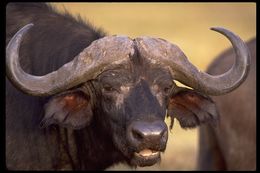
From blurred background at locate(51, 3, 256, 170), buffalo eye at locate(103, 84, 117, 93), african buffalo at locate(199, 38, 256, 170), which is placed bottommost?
blurred background at locate(51, 3, 256, 170)

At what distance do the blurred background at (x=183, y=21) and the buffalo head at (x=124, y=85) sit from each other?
35.8ft

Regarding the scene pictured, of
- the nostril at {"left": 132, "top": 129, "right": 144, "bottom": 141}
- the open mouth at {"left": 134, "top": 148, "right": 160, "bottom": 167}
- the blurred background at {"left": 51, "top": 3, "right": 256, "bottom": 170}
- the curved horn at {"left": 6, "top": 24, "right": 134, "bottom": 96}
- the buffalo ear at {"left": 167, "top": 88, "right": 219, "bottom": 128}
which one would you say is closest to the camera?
the nostril at {"left": 132, "top": 129, "right": 144, "bottom": 141}

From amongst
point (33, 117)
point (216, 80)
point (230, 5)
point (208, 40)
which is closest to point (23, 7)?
point (33, 117)

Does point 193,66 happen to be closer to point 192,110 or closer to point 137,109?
point 192,110

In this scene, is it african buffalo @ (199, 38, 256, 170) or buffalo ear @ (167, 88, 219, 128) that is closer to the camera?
buffalo ear @ (167, 88, 219, 128)

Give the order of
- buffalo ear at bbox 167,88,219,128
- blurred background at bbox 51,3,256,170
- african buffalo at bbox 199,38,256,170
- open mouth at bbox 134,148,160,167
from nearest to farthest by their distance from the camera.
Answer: open mouth at bbox 134,148,160,167 < buffalo ear at bbox 167,88,219,128 < african buffalo at bbox 199,38,256,170 < blurred background at bbox 51,3,256,170

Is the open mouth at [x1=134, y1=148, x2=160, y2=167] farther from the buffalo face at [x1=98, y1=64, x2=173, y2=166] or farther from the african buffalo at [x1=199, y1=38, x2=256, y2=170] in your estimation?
the african buffalo at [x1=199, y1=38, x2=256, y2=170]

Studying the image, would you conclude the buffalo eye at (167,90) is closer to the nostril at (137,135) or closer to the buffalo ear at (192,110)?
the buffalo ear at (192,110)

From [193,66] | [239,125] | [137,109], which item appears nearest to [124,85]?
[137,109]

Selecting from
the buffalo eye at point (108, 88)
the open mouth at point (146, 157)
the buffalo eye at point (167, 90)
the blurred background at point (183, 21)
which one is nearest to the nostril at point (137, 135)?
the open mouth at point (146, 157)

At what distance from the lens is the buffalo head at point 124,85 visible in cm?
712

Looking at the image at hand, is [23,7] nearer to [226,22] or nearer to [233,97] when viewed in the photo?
[233,97]

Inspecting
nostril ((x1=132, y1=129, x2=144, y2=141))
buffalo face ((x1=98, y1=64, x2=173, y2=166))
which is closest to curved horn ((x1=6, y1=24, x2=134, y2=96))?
buffalo face ((x1=98, y1=64, x2=173, y2=166))

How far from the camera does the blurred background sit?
71.0ft
